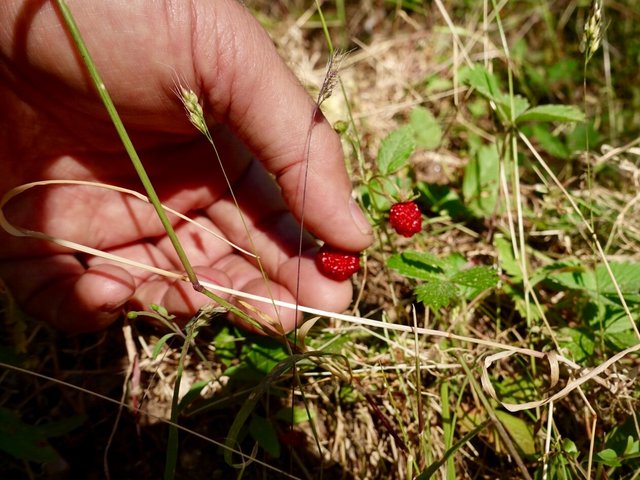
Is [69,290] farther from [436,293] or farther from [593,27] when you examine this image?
[593,27]

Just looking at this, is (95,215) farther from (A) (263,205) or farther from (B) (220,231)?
(A) (263,205)

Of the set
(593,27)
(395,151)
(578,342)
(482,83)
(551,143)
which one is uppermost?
(593,27)

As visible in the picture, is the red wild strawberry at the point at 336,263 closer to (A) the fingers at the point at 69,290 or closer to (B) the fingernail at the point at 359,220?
(B) the fingernail at the point at 359,220

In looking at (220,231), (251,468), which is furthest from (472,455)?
(220,231)

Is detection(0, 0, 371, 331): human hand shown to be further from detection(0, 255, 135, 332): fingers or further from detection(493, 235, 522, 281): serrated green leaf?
detection(493, 235, 522, 281): serrated green leaf

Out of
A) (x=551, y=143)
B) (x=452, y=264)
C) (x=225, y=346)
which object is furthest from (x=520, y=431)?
(x=551, y=143)

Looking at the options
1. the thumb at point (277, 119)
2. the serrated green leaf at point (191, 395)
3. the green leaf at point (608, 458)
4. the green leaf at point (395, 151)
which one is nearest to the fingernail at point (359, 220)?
the thumb at point (277, 119)
